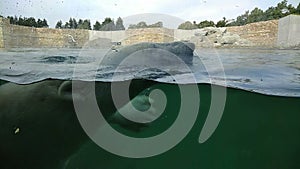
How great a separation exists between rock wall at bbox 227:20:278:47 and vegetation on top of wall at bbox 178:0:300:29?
17cm

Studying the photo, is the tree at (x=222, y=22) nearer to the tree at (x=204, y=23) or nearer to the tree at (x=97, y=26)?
the tree at (x=204, y=23)

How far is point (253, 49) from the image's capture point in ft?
20.3

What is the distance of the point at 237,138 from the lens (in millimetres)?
7023

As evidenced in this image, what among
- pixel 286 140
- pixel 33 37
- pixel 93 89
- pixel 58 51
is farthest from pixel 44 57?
pixel 286 140

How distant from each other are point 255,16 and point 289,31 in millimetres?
1305

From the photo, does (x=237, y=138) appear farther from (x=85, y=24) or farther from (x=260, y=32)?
(x=85, y=24)

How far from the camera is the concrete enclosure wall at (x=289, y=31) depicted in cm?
565

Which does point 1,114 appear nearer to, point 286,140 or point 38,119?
point 38,119

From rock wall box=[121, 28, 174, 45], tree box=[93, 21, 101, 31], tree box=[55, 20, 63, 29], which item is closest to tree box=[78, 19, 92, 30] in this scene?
tree box=[93, 21, 101, 31]

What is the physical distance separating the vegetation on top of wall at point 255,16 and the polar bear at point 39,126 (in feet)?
8.97

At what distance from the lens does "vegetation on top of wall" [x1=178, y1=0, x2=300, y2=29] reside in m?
4.83

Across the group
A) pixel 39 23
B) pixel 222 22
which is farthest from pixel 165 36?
pixel 39 23

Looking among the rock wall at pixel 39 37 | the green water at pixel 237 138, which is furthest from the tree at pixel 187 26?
the rock wall at pixel 39 37

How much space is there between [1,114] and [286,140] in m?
7.12
